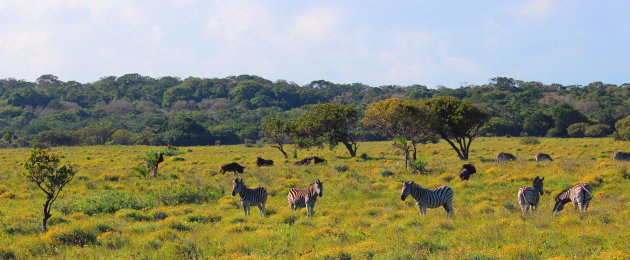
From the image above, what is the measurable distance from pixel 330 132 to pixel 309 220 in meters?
27.6

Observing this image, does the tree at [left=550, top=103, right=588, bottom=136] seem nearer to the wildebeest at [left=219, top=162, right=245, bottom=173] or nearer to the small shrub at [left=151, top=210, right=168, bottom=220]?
the wildebeest at [left=219, top=162, right=245, bottom=173]

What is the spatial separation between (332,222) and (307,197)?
5.76 feet

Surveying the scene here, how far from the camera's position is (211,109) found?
6658 inches

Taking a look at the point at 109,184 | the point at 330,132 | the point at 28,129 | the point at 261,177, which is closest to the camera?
the point at 109,184

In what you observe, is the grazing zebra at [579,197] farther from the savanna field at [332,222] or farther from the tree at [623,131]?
the tree at [623,131]

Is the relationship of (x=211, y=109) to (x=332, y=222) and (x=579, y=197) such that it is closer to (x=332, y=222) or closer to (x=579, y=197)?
(x=332, y=222)

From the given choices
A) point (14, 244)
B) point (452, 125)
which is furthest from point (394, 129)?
point (14, 244)

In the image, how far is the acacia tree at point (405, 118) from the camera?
3183 cm

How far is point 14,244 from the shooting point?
10625 millimetres

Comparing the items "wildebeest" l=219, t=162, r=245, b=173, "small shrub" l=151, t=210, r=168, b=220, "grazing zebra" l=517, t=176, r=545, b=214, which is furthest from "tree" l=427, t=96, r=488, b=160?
"small shrub" l=151, t=210, r=168, b=220

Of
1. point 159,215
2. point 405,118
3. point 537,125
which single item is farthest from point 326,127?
point 537,125

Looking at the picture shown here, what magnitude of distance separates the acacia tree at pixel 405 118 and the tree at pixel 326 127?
21.9ft

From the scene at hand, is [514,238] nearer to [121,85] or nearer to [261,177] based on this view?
[261,177]

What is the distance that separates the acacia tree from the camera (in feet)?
104
